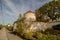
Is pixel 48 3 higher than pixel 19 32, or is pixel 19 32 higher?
pixel 48 3

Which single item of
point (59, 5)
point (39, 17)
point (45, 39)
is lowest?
point (45, 39)

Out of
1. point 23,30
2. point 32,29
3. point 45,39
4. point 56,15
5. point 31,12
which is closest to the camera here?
point 45,39

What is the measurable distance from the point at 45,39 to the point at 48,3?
34902 mm

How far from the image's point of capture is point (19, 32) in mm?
26125

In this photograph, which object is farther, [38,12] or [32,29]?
[38,12]

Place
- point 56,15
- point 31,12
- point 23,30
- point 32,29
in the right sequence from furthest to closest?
point 56,15 < point 31,12 < point 32,29 < point 23,30

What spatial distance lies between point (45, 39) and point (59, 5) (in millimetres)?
33417

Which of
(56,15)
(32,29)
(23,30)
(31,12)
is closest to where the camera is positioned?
(23,30)

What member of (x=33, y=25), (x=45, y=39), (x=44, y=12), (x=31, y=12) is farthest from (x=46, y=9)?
(x=45, y=39)

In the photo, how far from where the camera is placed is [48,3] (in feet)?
171

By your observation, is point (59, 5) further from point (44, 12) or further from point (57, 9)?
point (44, 12)

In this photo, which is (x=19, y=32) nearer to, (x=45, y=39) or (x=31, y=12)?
(x=45, y=39)

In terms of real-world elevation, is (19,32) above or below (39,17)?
below

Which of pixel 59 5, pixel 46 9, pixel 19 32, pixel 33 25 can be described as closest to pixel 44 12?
pixel 46 9
